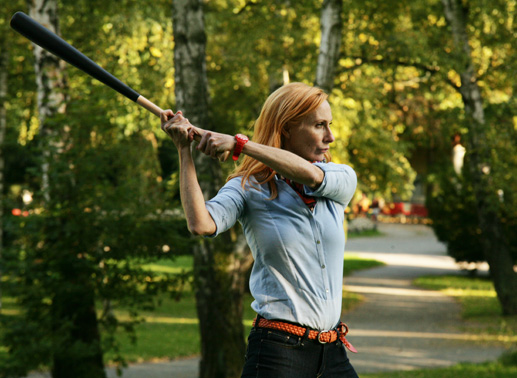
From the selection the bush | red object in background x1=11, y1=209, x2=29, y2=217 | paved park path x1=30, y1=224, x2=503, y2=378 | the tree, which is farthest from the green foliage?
red object in background x1=11, y1=209, x2=29, y2=217

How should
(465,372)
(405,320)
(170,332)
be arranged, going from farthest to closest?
(405,320)
(170,332)
(465,372)

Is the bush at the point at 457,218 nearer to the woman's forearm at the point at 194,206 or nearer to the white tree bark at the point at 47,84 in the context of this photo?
the white tree bark at the point at 47,84

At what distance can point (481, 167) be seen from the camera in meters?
14.3

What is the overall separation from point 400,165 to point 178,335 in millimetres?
10092

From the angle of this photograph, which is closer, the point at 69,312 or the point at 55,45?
the point at 55,45

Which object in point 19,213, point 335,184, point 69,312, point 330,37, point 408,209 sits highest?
point 330,37

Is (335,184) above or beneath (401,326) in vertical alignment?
above

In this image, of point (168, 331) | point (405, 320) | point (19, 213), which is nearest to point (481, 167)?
point (405, 320)

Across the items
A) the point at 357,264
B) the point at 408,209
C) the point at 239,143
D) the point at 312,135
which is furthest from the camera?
the point at 408,209

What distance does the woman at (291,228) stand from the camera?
2.83 metres

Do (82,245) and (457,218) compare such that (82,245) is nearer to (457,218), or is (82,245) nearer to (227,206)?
(227,206)

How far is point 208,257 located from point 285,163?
5760 millimetres

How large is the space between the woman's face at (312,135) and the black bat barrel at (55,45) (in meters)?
0.63

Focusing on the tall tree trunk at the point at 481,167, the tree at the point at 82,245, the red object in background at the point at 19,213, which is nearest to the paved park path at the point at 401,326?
the tall tree trunk at the point at 481,167
